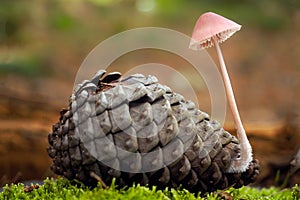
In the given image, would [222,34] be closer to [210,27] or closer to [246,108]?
[210,27]

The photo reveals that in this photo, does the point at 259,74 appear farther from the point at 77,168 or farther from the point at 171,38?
the point at 77,168

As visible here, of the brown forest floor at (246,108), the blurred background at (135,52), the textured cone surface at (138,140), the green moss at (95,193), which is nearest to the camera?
the green moss at (95,193)

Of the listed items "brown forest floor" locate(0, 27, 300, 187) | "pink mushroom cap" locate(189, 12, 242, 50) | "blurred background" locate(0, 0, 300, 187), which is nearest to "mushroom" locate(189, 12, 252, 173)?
"pink mushroom cap" locate(189, 12, 242, 50)

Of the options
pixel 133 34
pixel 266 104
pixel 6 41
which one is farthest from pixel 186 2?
pixel 6 41

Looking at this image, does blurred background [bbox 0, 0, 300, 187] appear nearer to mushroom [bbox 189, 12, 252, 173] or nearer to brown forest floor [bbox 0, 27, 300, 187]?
brown forest floor [bbox 0, 27, 300, 187]

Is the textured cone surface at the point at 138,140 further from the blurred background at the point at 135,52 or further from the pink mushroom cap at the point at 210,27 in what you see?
the blurred background at the point at 135,52

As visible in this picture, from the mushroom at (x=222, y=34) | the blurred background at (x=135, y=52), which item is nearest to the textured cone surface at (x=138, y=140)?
the mushroom at (x=222, y=34)

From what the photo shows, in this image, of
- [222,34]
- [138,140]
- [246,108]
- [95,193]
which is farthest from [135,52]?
[95,193]
